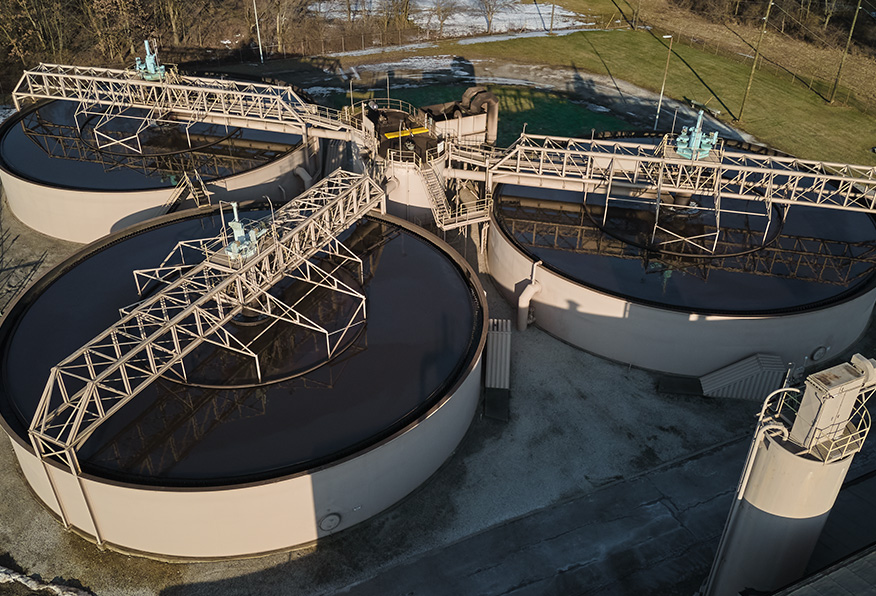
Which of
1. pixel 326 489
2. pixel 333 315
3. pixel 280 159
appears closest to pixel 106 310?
pixel 333 315

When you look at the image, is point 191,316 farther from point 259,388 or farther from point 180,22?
point 180,22

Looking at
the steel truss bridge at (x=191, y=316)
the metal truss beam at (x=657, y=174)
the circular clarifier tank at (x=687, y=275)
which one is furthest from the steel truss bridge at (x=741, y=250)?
the steel truss bridge at (x=191, y=316)

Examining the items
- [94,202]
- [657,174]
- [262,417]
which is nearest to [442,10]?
[657,174]

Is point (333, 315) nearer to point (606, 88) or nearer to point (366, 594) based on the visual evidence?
point (366, 594)

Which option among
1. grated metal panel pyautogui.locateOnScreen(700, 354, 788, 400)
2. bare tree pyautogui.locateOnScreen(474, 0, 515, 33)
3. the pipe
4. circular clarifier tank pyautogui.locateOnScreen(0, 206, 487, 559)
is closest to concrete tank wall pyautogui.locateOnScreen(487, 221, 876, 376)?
the pipe

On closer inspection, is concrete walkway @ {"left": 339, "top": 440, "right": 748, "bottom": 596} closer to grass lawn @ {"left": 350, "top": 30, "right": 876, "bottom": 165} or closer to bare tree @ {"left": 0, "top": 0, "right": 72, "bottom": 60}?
grass lawn @ {"left": 350, "top": 30, "right": 876, "bottom": 165}

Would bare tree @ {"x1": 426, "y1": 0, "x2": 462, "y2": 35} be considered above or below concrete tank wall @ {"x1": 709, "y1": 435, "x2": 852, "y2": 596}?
above
